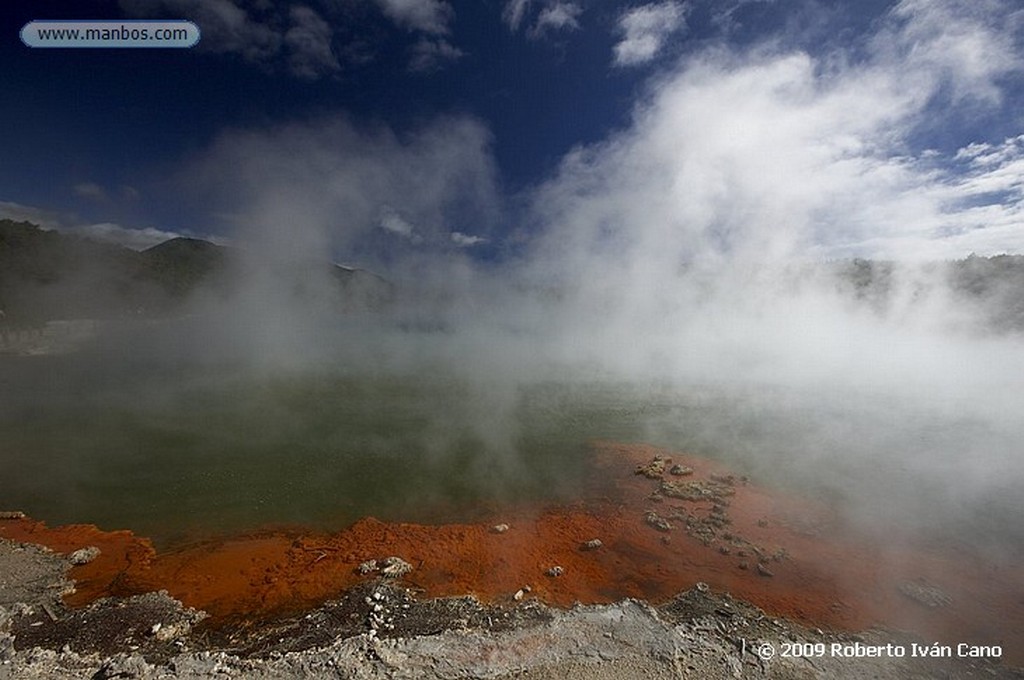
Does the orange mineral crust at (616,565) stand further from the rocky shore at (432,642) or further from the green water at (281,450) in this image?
the green water at (281,450)

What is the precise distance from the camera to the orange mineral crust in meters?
7.69

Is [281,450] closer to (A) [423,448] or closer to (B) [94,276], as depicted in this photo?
(A) [423,448]

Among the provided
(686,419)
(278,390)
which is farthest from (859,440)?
(278,390)

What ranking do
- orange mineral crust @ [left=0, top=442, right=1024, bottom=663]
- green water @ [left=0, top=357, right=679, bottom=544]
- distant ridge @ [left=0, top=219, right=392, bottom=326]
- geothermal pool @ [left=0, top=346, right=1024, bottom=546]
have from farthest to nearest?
distant ridge @ [left=0, top=219, right=392, bottom=326], geothermal pool @ [left=0, top=346, right=1024, bottom=546], green water @ [left=0, top=357, right=679, bottom=544], orange mineral crust @ [left=0, top=442, right=1024, bottom=663]

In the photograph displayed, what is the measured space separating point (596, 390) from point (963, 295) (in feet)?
147

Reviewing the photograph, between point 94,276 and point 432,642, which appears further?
point 94,276

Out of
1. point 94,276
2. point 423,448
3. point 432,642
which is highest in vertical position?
point 94,276

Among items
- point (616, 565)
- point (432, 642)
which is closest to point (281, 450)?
point (432, 642)

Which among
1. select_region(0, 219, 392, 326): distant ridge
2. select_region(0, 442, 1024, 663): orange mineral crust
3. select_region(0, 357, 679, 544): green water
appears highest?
select_region(0, 219, 392, 326): distant ridge

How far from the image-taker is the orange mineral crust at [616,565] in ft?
25.2

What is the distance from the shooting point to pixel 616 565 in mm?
Answer: 9055

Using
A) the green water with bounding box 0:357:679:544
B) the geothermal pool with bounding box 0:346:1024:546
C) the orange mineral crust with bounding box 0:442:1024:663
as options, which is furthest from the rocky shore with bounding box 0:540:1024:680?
the green water with bounding box 0:357:679:544

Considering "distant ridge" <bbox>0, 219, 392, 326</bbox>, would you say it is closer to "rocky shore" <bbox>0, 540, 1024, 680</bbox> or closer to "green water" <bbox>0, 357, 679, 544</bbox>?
"green water" <bbox>0, 357, 679, 544</bbox>

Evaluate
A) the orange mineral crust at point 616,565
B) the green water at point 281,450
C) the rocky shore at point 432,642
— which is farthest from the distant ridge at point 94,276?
the rocky shore at point 432,642
